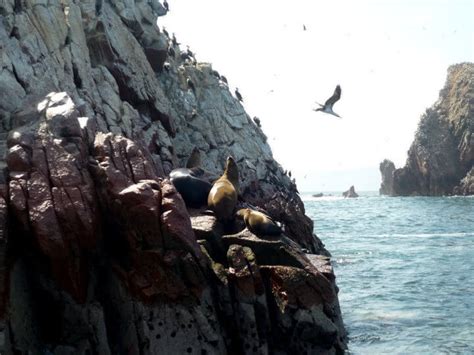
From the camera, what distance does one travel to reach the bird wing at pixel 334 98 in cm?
1515

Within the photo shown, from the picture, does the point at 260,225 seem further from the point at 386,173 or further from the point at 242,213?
the point at 386,173

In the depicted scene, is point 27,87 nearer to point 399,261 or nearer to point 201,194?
point 201,194

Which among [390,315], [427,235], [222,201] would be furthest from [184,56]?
[222,201]

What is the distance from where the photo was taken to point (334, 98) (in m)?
15.2

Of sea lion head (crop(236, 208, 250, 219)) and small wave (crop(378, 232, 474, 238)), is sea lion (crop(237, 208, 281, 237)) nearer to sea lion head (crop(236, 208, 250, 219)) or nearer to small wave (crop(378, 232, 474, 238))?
sea lion head (crop(236, 208, 250, 219))

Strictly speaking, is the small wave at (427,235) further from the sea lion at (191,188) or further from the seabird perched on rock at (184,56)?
the sea lion at (191,188)

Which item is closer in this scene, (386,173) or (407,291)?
(407,291)

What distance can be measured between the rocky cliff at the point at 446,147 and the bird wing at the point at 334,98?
91691mm

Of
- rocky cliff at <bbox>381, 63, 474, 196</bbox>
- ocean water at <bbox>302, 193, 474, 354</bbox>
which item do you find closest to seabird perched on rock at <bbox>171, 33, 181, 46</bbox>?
ocean water at <bbox>302, 193, 474, 354</bbox>

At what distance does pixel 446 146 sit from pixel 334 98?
99.4 meters

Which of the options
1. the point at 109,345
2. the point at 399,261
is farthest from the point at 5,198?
the point at 399,261

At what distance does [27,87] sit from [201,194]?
5109mm

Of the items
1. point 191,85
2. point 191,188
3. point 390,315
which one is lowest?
point 390,315

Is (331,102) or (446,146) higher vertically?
(446,146)
